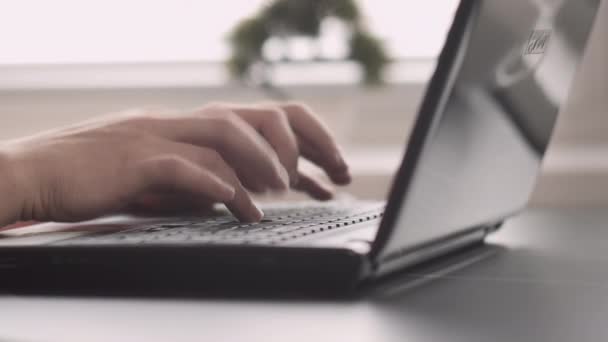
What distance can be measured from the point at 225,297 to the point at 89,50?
1630 mm

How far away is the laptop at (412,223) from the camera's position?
1.40ft

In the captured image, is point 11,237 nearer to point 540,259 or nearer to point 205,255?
point 205,255

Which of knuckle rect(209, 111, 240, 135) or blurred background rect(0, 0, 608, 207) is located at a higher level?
knuckle rect(209, 111, 240, 135)

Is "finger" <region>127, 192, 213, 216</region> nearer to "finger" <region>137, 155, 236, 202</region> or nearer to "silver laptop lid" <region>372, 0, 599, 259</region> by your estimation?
"finger" <region>137, 155, 236, 202</region>

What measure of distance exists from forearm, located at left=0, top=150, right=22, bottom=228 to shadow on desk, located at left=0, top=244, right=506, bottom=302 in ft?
0.66

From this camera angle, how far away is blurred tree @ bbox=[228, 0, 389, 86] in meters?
1.66

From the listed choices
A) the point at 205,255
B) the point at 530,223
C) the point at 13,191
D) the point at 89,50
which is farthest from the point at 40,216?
the point at 89,50

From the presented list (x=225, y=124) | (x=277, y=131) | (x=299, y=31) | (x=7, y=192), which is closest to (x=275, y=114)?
(x=277, y=131)

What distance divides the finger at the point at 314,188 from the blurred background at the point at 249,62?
1.62 feet

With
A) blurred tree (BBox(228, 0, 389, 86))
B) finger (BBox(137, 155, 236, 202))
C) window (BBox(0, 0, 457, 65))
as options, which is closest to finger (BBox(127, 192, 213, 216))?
finger (BBox(137, 155, 236, 202))

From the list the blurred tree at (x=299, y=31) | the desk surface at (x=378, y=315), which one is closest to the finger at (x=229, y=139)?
the desk surface at (x=378, y=315)

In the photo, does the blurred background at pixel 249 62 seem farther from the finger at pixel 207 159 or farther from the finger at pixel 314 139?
the finger at pixel 207 159

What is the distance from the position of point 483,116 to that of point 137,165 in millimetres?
295

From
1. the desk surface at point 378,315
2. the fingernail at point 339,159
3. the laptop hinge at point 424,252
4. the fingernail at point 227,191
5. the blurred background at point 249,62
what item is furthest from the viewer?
the blurred background at point 249,62
